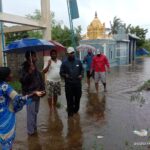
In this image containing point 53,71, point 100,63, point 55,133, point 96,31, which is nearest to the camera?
point 55,133

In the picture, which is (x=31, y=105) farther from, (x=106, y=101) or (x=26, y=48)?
(x=106, y=101)

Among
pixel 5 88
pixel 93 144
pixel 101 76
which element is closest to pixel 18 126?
pixel 93 144

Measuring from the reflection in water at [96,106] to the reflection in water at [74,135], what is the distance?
1.83 feet

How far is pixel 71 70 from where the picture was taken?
7.81m

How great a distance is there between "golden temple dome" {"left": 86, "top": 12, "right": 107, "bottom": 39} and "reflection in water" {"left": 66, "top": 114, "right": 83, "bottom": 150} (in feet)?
65.9

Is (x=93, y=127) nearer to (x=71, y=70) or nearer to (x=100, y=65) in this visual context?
(x=71, y=70)

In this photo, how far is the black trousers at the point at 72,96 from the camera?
789cm

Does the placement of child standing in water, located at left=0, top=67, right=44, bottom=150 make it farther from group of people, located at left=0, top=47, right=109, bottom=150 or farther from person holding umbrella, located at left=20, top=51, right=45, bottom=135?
person holding umbrella, located at left=20, top=51, right=45, bottom=135


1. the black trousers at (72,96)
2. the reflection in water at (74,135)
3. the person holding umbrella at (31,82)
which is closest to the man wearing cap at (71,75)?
the black trousers at (72,96)

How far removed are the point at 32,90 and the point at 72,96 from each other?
165 centimetres

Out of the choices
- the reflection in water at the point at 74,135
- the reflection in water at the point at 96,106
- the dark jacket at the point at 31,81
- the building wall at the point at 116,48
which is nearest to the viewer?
the reflection in water at the point at 74,135

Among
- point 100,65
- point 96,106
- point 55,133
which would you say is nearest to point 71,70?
point 55,133

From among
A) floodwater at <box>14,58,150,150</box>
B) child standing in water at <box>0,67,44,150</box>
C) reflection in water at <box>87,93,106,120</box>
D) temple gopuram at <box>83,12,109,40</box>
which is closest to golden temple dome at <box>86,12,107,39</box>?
temple gopuram at <box>83,12,109,40</box>

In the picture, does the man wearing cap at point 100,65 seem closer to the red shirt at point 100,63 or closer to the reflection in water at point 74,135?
the red shirt at point 100,63
